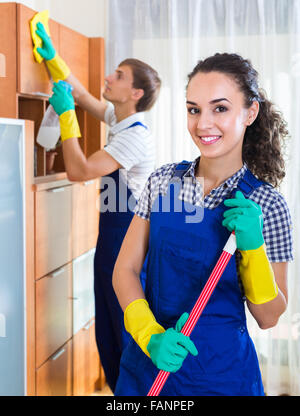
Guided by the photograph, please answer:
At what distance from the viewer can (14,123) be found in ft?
6.04

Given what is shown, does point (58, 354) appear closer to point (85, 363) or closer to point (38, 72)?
point (85, 363)

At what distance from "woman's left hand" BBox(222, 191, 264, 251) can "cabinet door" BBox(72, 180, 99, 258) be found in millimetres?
1343

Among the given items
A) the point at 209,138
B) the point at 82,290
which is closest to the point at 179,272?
the point at 209,138

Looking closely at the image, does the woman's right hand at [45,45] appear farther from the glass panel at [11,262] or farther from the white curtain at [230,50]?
the white curtain at [230,50]

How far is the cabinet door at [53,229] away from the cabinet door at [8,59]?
35cm

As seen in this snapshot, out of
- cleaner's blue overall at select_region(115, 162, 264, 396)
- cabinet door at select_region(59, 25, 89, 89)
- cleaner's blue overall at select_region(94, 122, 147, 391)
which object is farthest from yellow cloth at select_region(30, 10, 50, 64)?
cleaner's blue overall at select_region(115, 162, 264, 396)

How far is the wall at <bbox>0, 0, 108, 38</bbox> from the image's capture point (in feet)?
9.22

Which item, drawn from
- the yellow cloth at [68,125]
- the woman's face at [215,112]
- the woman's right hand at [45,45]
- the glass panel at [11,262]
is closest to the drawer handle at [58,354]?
the glass panel at [11,262]

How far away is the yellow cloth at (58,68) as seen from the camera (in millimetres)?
2186

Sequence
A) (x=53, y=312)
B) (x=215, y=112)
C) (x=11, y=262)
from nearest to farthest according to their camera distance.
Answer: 1. (x=215, y=112)
2. (x=11, y=262)
3. (x=53, y=312)

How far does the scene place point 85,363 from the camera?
267cm

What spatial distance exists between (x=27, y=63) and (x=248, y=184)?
113 cm

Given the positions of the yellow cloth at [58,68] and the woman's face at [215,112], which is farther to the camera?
the yellow cloth at [58,68]

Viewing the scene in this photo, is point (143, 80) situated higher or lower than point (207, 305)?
higher
